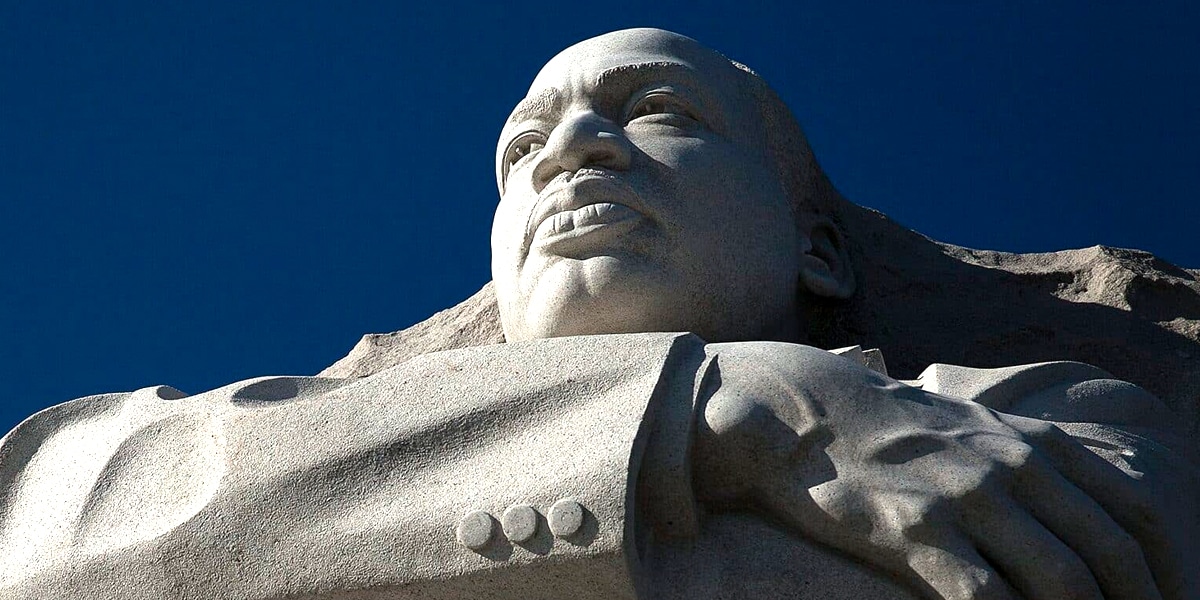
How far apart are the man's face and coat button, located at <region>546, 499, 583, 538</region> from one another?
1084 mm

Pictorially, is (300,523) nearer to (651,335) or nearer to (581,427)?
(581,427)

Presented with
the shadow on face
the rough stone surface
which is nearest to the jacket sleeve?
the shadow on face

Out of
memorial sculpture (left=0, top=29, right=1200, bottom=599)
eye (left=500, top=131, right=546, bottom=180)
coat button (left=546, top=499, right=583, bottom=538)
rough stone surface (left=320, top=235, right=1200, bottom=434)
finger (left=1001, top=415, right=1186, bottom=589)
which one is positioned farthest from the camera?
rough stone surface (left=320, top=235, right=1200, bottom=434)

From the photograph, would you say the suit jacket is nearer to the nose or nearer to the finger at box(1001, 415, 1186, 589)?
the finger at box(1001, 415, 1186, 589)

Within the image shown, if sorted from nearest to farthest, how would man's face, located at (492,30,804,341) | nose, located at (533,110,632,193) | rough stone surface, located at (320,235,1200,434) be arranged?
1. man's face, located at (492,30,804,341)
2. nose, located at (533,110,632,193)
3. rough stone surface, located at (320,235,1200,434)

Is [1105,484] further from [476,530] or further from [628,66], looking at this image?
[628,66]

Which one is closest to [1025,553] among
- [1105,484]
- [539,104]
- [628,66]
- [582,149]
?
[1105,484]

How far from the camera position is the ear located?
202 inches

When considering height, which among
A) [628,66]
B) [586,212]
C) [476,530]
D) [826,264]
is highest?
[628,66]

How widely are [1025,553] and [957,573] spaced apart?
15 cm

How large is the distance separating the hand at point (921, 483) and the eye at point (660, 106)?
128cm

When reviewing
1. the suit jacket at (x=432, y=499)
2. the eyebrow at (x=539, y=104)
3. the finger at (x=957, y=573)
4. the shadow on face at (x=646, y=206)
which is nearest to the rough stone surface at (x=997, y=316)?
the shadow on face at (x=646, y=206)

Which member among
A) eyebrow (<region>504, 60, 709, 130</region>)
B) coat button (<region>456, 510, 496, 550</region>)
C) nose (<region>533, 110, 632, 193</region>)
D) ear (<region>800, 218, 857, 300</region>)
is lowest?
coat button (<region>456, 510, 496, 550</region>)

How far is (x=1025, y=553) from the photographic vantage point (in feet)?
11.8
